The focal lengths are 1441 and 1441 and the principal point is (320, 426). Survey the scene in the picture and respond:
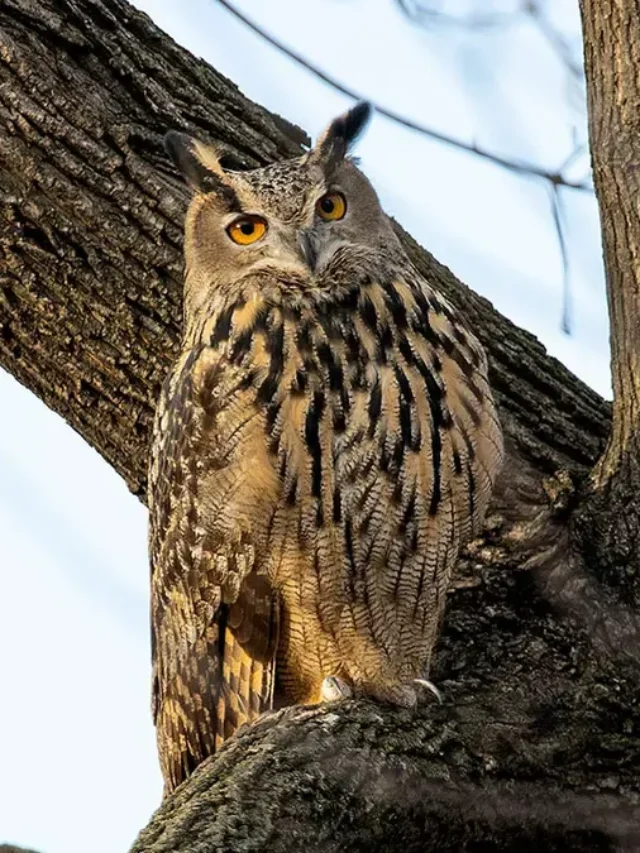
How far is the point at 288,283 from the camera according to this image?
309 centimetres

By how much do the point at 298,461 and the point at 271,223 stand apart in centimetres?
62

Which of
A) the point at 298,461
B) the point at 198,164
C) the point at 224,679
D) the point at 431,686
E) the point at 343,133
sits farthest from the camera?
the point at 343,133

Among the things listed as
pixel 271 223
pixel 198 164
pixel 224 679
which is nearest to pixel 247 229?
pixel 271 223

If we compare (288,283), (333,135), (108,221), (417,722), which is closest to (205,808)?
(417,722)

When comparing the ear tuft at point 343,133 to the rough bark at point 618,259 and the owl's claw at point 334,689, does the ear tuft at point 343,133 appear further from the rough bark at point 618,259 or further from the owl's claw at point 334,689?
the owl's claw at point 334,689

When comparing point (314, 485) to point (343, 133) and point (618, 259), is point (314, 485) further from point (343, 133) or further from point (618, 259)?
point (343, 133)

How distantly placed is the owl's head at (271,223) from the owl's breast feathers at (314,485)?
8 centimetres

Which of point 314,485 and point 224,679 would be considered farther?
point 224,679

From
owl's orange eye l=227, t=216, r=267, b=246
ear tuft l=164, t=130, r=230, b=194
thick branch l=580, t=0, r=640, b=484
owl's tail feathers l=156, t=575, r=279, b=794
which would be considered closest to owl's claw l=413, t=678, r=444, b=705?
owl's tail feathers l=156, t=575, r=279, b=794

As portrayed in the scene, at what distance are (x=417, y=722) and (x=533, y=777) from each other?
0.79 feet

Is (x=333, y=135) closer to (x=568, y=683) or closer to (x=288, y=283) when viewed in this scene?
(x=288, y=283)

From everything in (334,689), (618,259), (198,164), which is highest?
(198,164)

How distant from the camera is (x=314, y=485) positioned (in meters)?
2.83

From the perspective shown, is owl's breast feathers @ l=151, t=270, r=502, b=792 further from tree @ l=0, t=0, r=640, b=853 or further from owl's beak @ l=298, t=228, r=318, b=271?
tree @ l=0, t=0, r=640, b=853
